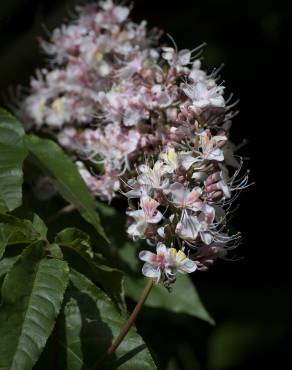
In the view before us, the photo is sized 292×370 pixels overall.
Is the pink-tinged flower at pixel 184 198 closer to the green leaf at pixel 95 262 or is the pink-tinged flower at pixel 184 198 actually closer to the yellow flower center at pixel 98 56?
the green leaf at pixel 95 262

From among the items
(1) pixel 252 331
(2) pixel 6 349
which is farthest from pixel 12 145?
(1) pixel 252 331

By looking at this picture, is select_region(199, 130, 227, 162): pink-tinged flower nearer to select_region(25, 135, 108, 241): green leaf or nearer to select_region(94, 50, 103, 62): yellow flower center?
select_region(25, 135, 108, 241): green leaf

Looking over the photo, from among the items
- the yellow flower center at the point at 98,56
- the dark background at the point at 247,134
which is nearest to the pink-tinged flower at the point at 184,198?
the yellow flower center at the point at 98,56

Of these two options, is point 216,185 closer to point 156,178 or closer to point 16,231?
point 156,178

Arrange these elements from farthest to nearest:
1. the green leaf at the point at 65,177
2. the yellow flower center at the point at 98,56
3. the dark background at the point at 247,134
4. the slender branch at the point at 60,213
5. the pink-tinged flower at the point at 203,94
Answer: the dark background at the point at 247,134, the yellow flower center at the point at 98,56, the slender branch at the point at 60,213, the green leaf at the point at 65,177, the pink-tinged flower at the point at 203,94

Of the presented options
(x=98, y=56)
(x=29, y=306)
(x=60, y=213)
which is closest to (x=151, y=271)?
(x=29, y=306)
